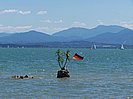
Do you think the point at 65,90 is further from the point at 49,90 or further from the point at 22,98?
the point at 22,98

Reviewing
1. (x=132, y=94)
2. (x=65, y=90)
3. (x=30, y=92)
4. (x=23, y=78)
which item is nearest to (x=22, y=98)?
(x=30, y=92)

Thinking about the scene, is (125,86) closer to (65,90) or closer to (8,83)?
(65,90)

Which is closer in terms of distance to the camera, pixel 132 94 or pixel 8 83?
pixel 132 94

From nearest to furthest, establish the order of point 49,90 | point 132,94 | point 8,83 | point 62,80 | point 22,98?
point 22,98
point 132,94
point 49,90
point 8,83
point 62,80

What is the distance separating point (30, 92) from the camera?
65312mm

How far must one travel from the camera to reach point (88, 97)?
197 feet

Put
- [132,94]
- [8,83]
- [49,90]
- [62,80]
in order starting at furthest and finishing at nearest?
1. [62,80]
2. [8,83]
3. [49,90]
4. [132,94]

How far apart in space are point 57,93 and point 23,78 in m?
24.8

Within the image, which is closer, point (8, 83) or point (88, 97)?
point (88, 97)

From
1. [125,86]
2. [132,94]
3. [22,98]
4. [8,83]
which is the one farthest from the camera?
[8,83]

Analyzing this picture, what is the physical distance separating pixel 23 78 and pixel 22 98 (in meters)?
29.7

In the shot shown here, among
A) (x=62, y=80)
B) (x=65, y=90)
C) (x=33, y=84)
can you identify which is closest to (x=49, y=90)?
(x=65, y=90)

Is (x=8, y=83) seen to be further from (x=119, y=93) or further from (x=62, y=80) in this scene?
(x=119, y=93)

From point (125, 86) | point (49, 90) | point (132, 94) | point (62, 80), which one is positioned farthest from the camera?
point (62, 80)
